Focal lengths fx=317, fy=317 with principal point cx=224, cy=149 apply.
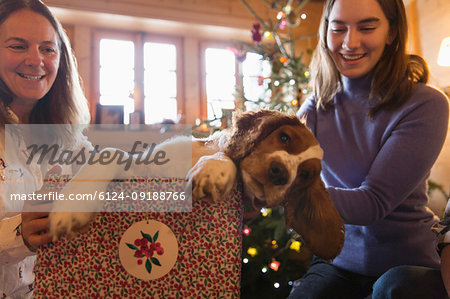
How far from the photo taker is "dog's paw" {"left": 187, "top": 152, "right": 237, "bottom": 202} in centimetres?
52

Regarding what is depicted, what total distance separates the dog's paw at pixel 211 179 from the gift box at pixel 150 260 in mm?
116

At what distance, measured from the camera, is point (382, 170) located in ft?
3.03

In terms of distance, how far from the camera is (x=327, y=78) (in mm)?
1182

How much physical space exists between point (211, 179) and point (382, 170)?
63 cm

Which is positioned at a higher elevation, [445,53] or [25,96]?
[445,53]

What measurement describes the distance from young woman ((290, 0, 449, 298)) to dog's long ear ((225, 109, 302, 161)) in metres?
0.35

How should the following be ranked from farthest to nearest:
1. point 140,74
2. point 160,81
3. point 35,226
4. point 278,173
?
point 160,81
point 140,74
point 35,226
point 278,173

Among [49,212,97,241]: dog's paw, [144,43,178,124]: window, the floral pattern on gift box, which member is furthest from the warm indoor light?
[144,43,178,124]: window

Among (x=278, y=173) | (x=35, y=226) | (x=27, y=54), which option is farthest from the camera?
(x=27, y=54)

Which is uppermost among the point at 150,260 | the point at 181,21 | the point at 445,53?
the point at 181,21

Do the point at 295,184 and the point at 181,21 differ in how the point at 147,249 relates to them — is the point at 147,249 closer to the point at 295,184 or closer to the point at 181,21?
the point at 295,184

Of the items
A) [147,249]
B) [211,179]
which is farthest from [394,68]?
[147,249]

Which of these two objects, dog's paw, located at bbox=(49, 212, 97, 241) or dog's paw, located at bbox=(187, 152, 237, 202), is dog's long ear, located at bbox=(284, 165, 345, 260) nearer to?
dog's paw, located at bbox=(187, 152, 237, 202)

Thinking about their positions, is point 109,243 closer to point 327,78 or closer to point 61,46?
point 61,46
